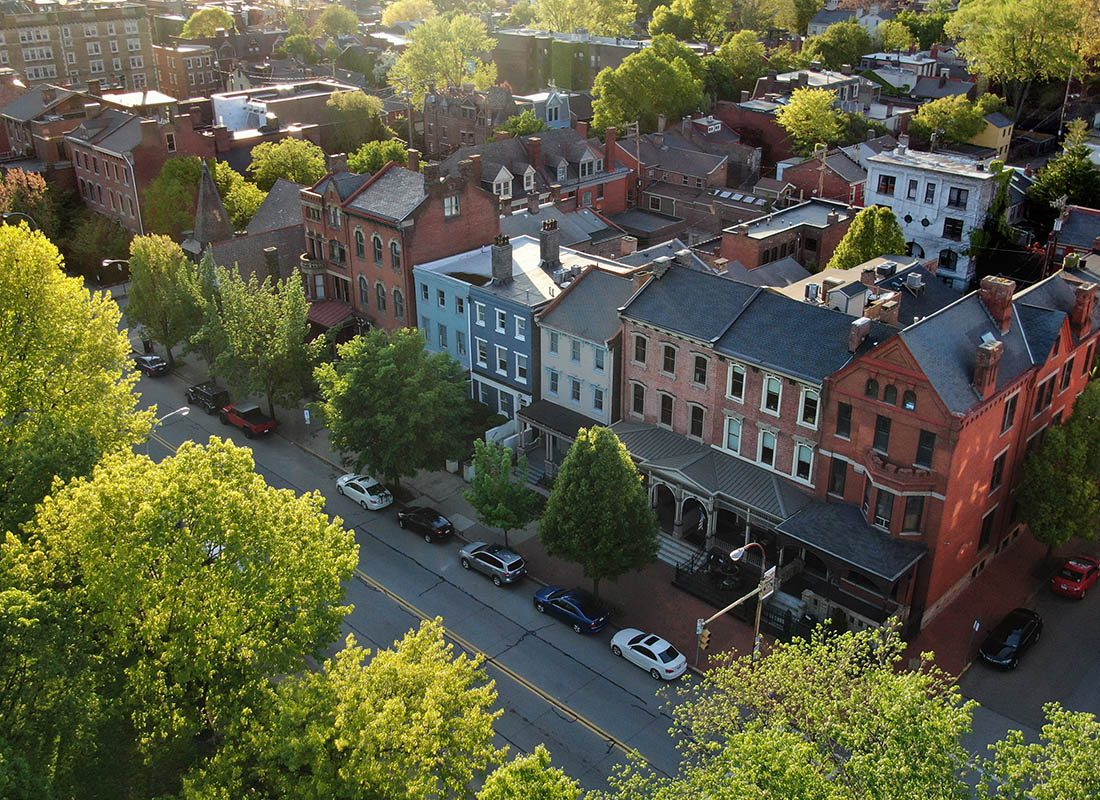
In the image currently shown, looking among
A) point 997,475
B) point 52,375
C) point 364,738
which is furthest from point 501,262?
point 364,738

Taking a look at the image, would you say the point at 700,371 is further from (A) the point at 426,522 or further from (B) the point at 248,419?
(B) the point at 248,419

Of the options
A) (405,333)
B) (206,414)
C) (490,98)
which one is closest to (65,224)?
(206,414)

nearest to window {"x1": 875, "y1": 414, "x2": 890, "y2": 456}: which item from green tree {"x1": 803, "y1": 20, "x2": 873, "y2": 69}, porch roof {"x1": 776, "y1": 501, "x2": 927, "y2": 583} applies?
Answer: porch roof {"x1": 776, "y1": 501, "x2": 927, "y2": 583}

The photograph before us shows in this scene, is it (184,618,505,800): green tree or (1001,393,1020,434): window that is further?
(1001,393,1020,434): window

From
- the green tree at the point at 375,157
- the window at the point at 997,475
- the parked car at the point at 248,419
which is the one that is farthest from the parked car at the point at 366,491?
the green tree at the point at 375,157

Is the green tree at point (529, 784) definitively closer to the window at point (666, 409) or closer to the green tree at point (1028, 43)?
the window at point (666, 409)

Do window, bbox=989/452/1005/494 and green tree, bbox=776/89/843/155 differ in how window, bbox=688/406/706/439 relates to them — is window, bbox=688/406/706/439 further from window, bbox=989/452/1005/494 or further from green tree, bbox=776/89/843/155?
green tree, bbox=776/89/843/155
